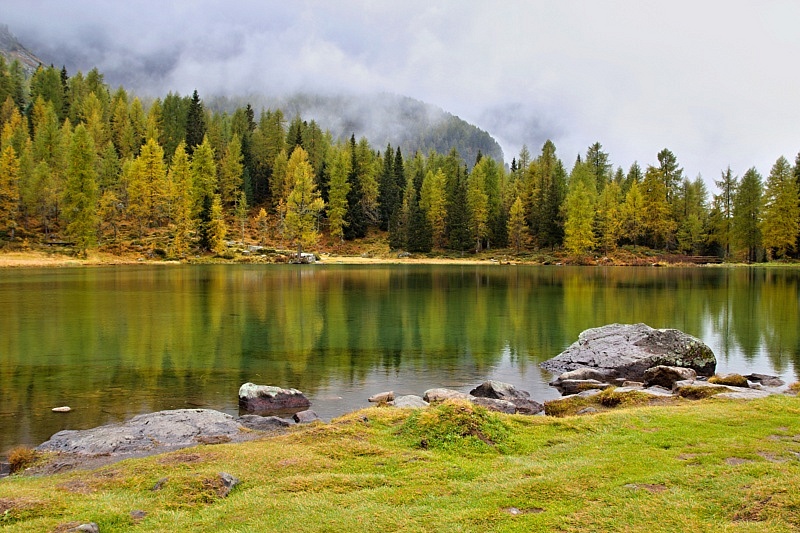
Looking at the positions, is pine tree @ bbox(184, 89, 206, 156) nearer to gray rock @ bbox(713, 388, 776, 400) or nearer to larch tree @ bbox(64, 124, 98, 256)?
larch tree @ bbox(64, 124, 98, 256)

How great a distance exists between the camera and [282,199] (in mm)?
127312

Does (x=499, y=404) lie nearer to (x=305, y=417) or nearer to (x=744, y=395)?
(x=305, y=417)

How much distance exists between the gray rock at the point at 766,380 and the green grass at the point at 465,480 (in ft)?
29.9

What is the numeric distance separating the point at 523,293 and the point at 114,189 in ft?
309

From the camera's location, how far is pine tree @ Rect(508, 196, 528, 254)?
385ft

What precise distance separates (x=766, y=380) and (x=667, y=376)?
439 centimetres

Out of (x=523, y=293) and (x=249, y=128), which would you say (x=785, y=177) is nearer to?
(x=523, y=293)

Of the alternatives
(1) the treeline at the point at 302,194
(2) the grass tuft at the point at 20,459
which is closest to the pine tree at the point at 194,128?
(1) the treeline at the point at 302,194

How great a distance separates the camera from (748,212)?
337 ft

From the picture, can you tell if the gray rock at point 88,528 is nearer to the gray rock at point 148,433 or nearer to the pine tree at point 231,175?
the gray rock at point 148,433

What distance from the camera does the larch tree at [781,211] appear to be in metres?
98.3

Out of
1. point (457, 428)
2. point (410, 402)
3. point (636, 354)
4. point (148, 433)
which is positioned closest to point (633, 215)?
point (636, 354)

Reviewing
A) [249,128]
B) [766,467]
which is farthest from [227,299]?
[249,128]

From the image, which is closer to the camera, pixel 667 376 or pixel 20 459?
pixel 20 459
